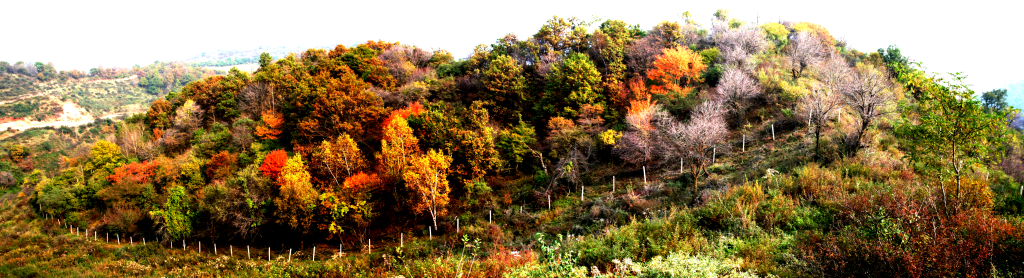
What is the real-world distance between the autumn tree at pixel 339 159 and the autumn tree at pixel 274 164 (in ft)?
11.2

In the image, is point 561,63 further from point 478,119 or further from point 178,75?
point 178,75

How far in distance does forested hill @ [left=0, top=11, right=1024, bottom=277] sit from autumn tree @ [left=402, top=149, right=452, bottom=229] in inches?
5.6

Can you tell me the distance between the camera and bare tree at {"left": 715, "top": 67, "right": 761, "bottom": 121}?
2469 centimetres

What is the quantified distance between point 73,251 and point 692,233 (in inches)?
1556

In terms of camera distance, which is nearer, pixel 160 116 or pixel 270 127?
pixel 270 127

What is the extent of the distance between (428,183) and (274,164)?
560 inches

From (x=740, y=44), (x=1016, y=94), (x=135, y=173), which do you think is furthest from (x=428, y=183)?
(x=1016, y=94)

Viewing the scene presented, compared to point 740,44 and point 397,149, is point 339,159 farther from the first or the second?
point 740,44

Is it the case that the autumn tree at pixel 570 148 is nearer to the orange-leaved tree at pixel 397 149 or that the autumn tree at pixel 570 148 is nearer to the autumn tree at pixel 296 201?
the orange-leaved tree at pixel 397 149

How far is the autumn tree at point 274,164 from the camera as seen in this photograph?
94.5 feet

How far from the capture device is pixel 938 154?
8984 millimetres

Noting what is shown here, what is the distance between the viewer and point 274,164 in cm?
2945

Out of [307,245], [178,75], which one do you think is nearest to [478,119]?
[307,245]

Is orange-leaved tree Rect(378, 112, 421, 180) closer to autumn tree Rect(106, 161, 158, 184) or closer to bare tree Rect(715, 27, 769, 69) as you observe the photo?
bare tree Rect(715, 27, 769, 69)
